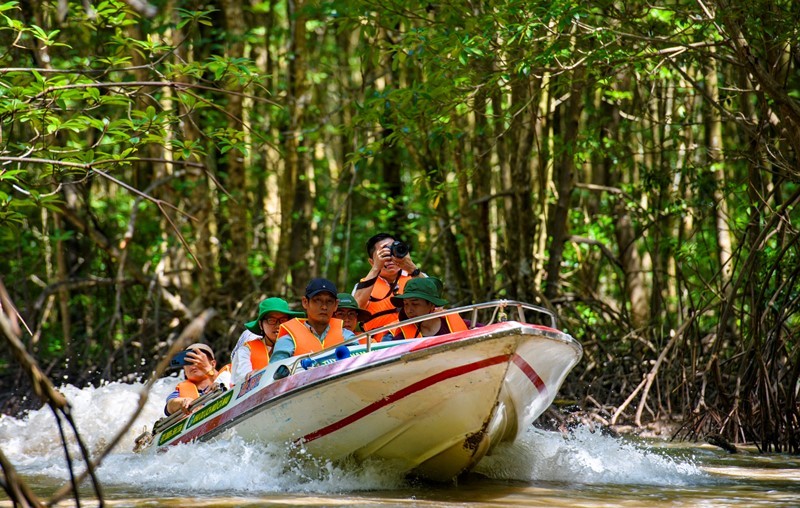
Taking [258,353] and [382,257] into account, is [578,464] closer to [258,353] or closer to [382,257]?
[382,257]

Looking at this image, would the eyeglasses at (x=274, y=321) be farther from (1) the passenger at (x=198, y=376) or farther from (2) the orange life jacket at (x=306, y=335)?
(1) the passenger at (x=198, y=376)

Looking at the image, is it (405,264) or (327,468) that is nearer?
(327,468)

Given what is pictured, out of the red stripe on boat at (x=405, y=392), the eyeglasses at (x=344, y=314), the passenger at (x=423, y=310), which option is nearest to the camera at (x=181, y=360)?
the eyeglasses at (x=344, y=314)

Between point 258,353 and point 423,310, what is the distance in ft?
3.89

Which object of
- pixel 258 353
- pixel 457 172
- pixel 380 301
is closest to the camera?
pixel 258 353

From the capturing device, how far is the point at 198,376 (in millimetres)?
6844

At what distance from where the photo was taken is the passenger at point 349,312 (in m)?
6.41

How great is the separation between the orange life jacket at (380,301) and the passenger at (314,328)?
699mm

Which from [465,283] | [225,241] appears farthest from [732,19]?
[225,241]

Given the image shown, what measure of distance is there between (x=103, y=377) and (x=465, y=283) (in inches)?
151

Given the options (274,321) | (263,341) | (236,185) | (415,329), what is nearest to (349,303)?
(274,321)

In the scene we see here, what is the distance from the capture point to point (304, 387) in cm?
501

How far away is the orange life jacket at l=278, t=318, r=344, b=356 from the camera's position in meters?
5.72

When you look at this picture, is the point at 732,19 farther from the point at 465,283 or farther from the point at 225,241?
the point at 225,241
